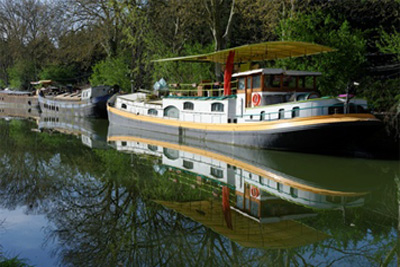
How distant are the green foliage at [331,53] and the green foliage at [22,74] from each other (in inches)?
1709

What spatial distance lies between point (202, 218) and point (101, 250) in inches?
89.7

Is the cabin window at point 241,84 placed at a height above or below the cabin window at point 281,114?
above

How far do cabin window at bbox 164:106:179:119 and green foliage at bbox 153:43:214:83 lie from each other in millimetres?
5808

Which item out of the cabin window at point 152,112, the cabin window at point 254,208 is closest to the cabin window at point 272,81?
the cabin window at point 254,208

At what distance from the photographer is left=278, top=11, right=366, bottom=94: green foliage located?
69.7 feet

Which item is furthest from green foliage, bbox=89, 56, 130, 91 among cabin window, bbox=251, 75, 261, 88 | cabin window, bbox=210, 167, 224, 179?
cabin window, bbox=210, 167, 224, 179

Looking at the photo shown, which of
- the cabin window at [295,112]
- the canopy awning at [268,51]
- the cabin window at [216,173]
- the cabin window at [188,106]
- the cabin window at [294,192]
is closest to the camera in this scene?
the cabin window at [294,192]

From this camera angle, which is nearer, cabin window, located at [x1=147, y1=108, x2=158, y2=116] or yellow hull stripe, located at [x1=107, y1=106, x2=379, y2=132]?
yellow hull stripe, located at [x1=107, y1=106, x2=379, y2=132]

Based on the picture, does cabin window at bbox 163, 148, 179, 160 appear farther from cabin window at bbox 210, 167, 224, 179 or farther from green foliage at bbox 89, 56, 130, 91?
green foliage at bbox 89, 56, 130, 91

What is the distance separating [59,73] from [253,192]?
4631 centimetres

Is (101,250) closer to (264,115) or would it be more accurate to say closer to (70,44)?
(264,115)

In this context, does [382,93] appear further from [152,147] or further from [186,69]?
[186,69]

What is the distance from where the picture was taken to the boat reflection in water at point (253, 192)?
25.3 ft

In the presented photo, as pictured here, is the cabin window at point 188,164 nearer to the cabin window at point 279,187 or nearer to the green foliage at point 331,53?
the cabin window at point 279,187
